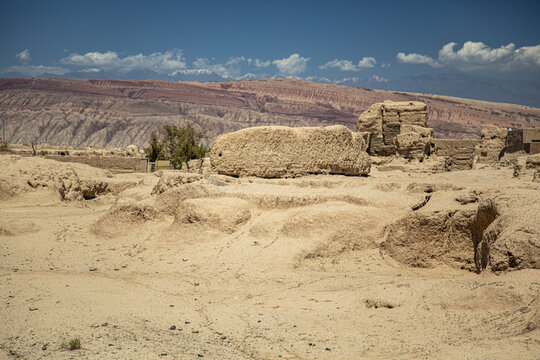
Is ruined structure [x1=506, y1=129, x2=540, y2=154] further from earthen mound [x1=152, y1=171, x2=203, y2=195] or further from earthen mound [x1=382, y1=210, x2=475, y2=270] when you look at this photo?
earthen mound [x1=152, y1=171, x2=203, y2=195]

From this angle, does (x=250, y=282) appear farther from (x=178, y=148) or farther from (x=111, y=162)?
(x=178, y=148)

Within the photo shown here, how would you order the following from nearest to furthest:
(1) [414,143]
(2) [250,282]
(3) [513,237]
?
1. (3) [513,237]
2. (2) [250,282]
3. (1) [414,143]

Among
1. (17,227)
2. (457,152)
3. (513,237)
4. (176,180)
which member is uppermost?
(457,152)

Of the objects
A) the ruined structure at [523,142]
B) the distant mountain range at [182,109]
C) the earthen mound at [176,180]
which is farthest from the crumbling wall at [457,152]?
the distant mountain range at [182,109]

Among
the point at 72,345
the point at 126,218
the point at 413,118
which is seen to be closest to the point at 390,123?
the point at 413,118

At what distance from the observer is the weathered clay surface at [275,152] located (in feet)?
28.5

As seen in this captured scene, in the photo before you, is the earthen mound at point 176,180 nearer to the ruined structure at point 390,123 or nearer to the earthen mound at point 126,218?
the earthen mound at point 126,218

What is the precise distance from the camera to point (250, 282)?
5.93 meters

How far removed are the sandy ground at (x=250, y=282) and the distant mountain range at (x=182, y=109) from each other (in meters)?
57.0

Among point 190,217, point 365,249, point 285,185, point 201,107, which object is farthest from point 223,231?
point 201,107

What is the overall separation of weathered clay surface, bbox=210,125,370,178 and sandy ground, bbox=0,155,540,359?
0.27 m

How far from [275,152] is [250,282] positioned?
11.0 feet

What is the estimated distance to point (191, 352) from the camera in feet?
11.6

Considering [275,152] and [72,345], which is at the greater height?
[275,152]
